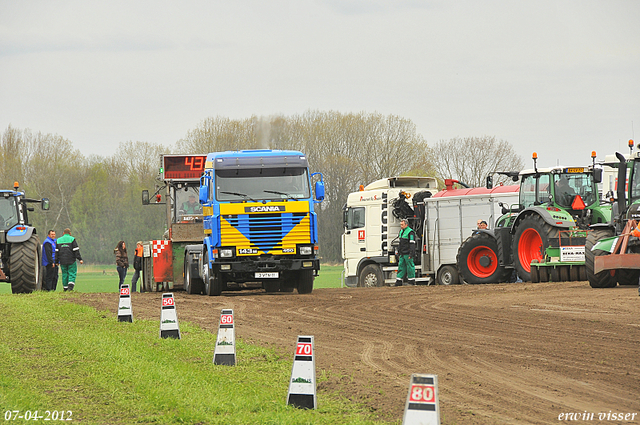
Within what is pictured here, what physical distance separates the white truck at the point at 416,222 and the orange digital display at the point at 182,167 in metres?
5.63

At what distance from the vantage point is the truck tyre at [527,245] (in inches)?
811

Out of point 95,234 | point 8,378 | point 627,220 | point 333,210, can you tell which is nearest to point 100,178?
point 95,234

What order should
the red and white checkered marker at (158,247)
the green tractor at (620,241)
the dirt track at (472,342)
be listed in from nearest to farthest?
the dirt track at (472,342) → the green tractor at (620,241) → the red and white checkered marker at (158,247)

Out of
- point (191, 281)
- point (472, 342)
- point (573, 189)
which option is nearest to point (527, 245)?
point (573, 189)

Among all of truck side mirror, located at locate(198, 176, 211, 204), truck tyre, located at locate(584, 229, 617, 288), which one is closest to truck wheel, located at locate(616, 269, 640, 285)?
truck tyre, located at locate(584, 229, 617, 288)

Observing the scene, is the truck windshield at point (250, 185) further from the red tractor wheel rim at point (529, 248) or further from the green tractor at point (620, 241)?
the green tractor at point (620, 241)

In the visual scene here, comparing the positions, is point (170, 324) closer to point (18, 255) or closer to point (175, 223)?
point (18, 255)

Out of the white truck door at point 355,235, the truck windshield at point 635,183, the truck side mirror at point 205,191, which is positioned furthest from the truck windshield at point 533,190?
the truck side mirror at point 205,191

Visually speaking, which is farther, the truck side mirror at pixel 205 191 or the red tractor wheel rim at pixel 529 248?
the red tractor wheel rim at pixel 529 248

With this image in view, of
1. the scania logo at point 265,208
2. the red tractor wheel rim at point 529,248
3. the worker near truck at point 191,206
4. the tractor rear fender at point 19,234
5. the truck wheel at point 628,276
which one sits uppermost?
the worker near truck at point 191,206

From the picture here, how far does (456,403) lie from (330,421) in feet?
4.18

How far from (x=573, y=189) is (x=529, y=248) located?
6.84 ft

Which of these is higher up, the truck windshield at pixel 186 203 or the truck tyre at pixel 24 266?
the truck windshield at pixel 186 203

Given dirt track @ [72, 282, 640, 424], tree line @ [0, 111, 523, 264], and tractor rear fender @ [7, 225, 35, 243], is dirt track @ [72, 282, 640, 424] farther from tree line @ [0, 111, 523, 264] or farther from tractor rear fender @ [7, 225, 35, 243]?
tree line @ [0, 111, 523, 264]
